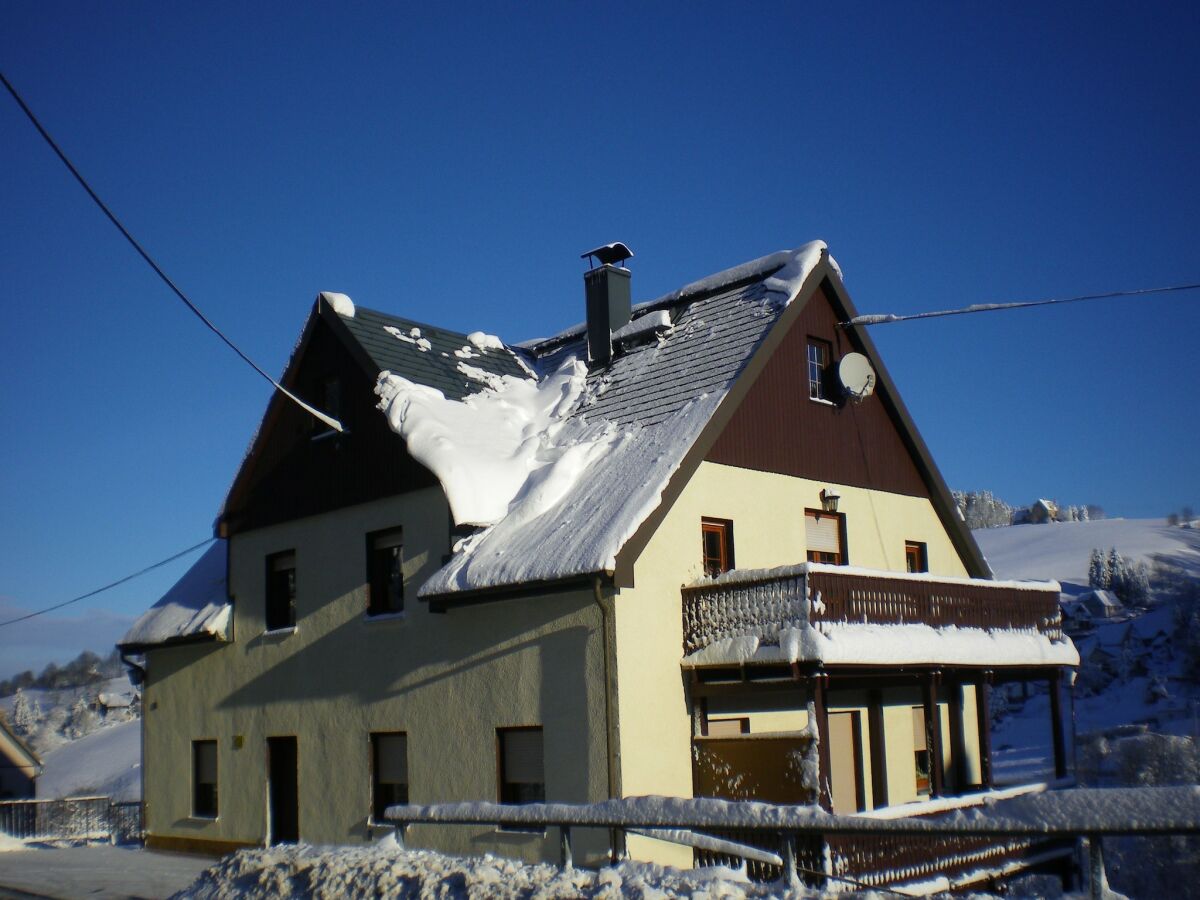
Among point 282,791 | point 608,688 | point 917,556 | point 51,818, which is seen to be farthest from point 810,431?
point 51,818

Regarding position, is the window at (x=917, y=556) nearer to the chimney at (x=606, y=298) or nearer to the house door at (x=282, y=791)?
the chimney at (x=606, y=298)

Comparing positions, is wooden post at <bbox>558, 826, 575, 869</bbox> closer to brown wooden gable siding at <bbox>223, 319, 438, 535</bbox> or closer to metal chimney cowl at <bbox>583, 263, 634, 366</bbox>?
brown wooden gable siding at <bbox>223, 319, 438, 535</bbox>

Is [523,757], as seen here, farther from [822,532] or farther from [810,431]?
[810,431]

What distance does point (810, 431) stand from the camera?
18016 mm

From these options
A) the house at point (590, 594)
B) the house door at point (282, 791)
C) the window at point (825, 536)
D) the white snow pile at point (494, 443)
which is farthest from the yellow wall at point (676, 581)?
the house door at point (282, 791)

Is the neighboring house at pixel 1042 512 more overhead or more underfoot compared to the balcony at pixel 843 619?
more overhead

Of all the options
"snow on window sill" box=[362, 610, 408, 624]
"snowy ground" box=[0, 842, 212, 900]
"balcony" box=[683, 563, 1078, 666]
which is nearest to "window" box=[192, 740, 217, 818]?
"snowy ground" box=[0, 842, 212, 900]

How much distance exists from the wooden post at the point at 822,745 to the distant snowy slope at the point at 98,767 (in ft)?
155

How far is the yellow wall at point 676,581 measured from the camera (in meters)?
14.0

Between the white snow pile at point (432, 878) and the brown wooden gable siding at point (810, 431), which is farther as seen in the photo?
the brown wooden gable siding at point (810, 431)

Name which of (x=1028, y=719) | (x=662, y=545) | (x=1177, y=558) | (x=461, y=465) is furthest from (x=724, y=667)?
(x=1177, y=558)

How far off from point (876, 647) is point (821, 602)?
106cm

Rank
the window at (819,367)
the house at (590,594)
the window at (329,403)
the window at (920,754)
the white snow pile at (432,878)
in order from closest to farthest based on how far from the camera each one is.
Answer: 1. the white snow pile at (432,878)
2. the house at (590,594)
3. the window at (819,367)
4. the window at (920,754)
5. the window at (329,403)

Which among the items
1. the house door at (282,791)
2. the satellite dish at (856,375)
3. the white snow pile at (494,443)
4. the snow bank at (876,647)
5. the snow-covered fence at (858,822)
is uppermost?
the satellite dish at (856,375)
